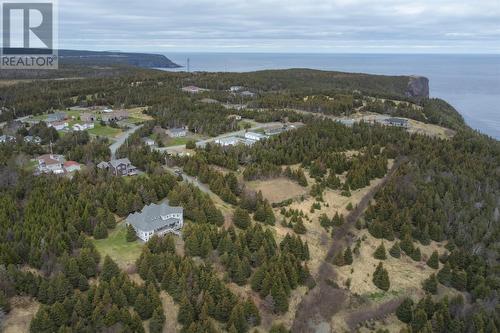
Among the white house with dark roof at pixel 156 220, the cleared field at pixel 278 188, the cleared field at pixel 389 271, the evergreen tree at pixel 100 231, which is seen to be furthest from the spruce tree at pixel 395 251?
the evergreen tree at pixel 100 231

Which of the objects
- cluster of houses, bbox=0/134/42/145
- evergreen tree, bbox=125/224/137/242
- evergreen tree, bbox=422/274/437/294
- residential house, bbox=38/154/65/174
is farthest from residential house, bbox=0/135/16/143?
evergreen tree, bbox=422/274/437/294

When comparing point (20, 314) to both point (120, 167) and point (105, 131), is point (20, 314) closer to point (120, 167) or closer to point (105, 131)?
point (120, 167)

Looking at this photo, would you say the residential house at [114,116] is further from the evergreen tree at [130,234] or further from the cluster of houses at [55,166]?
the evergreen tree at [130,234]

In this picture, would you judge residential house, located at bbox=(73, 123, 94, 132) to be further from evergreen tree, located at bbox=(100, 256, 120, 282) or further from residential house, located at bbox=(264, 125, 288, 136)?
evergreen tree, located at bbox=(100, 256, 120, 282)

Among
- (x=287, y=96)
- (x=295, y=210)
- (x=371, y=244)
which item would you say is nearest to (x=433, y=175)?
(x=371, y=244)

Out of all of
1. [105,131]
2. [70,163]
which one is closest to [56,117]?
[105,131]
